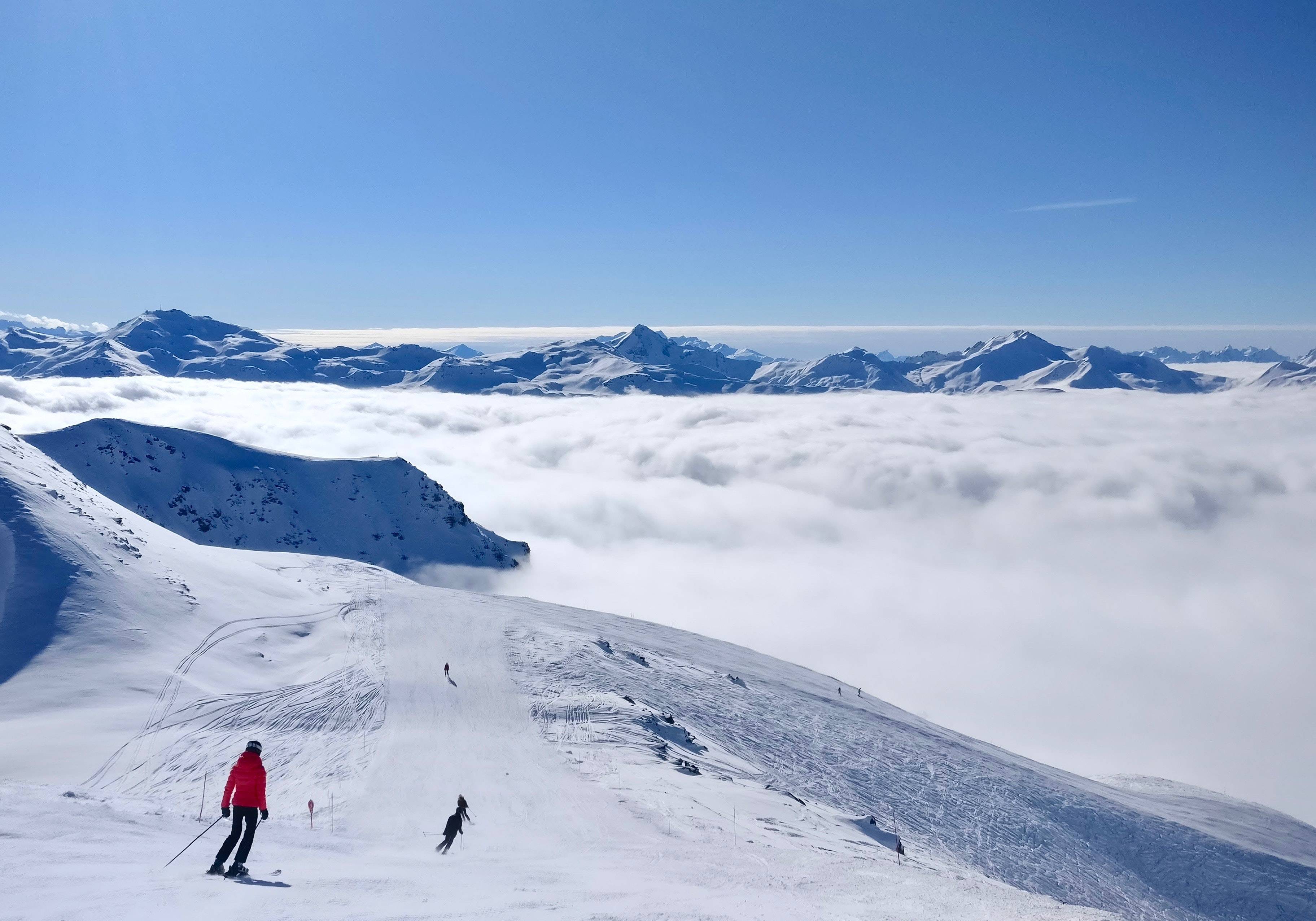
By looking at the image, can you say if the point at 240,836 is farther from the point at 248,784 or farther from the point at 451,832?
the point at 451,832

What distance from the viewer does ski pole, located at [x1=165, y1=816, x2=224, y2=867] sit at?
12.2 meters

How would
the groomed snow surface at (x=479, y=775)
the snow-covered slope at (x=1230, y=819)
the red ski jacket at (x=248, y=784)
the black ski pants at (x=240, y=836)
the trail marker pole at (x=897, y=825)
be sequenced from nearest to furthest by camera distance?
the black ski pants at (x=240, y=836) → the red ski jacket at (x=248, y=784) → the groomed snow surface at (x=479, y=775) → the trail marker pole at (x=897, y=825) → the snow-covered slope at (x=1230, y=819)

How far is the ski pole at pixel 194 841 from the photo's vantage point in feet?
40.0

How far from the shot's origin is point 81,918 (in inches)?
361

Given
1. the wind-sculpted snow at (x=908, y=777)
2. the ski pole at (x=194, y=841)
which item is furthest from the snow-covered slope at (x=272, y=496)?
the ski pole at (x=194, y=841)

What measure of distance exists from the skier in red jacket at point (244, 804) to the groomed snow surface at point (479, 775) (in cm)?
47

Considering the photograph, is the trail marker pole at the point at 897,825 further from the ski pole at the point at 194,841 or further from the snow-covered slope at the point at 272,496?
the snow-covered slope at the point at 272,496

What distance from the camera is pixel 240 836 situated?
1223 centimetres

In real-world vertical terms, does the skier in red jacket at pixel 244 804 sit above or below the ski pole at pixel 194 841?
above

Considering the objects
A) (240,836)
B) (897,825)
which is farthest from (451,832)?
(897,825)

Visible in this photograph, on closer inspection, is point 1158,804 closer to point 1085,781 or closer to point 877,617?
point 1085,781

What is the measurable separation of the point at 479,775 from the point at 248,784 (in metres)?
14.4

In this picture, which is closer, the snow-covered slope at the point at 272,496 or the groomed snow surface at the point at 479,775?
the groomed snow surface at the point at 479,775

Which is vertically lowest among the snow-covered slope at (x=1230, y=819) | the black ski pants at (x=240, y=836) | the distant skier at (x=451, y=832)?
the snow-covered slope at (x=1230, y=819)
